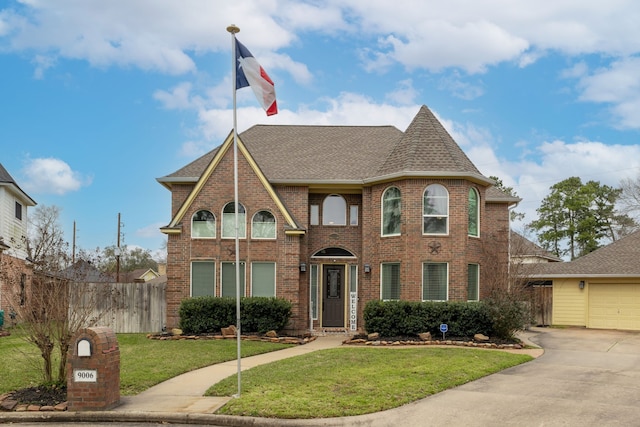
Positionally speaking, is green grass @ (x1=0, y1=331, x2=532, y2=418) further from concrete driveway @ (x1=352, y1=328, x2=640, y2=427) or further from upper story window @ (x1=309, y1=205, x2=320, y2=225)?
upper story window @ (x1=309, y1=205, x2=320, y2=225)

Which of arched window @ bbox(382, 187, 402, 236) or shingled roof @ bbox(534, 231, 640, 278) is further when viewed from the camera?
shingled roof @ bbox(534, 231, 640, 278)

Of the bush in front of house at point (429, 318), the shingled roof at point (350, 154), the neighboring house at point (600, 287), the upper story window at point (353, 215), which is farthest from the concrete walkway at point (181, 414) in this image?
the neighboring house at point (600, 287)

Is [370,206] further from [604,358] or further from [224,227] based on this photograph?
[604,358]

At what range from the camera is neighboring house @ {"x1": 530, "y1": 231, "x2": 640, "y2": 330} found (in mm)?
23125

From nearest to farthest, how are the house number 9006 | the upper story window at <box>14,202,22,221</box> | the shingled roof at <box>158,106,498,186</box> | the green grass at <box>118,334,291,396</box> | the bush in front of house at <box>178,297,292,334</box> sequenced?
the house number 9006, the green grass at <box>118,334,291,396</box>, the bush in front of house at <box>178,297,292,334</box>, the shingled roof at <box>158,106,498,186</box>, the upper story window at <box>14,202,22,221</box>

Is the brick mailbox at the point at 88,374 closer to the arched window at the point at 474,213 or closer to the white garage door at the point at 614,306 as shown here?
the arched window at the point at 474,213

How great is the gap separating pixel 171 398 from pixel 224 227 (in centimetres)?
1041

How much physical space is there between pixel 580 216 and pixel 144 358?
3997 centimetres

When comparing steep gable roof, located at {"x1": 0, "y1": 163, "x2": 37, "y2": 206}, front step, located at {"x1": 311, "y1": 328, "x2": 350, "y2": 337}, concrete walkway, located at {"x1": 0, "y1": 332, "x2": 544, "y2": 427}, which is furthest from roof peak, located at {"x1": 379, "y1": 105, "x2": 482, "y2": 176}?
steep gable roof, located at {"x1": 0, "y1": 163, "x2": 37, "y2": 206}

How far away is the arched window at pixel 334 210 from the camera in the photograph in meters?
21.2

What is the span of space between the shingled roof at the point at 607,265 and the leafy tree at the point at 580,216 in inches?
760

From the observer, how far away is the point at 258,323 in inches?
733

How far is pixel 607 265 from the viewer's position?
940 inches

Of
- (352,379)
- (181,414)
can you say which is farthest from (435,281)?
(181,414)
